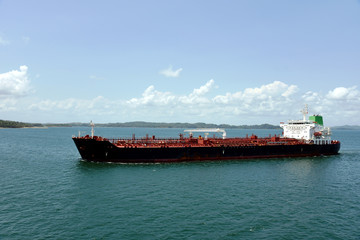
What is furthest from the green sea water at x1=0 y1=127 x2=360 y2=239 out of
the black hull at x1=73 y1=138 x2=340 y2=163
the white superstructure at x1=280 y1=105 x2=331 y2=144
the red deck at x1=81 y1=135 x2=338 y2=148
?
the white superstructure at x1=280 y1=105 x2=331 y2=144

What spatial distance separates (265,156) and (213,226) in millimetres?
38360

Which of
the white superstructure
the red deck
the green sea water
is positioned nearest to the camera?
the green sea water

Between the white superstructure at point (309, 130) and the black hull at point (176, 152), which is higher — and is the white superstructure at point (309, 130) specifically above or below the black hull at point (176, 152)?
above

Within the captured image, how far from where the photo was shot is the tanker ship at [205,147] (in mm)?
44156

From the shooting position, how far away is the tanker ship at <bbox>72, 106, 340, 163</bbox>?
4416cm

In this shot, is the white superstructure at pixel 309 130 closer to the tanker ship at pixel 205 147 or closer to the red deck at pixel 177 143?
the tanker ship at pixel 205 147

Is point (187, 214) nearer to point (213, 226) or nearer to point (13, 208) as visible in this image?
point (213, 226)

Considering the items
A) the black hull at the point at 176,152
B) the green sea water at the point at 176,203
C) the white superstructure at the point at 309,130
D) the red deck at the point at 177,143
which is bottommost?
the green sea water at the point at 176,203

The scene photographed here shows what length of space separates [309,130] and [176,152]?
3834 centimetres

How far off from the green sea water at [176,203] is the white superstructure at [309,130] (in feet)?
65.9

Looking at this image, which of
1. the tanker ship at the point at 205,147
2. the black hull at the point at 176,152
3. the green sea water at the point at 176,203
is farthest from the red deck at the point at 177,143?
the green sea water at the point at 176,203

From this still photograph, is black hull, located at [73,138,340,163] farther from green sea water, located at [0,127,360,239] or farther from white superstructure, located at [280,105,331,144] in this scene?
white superstructure, located at [280,105,331,144]

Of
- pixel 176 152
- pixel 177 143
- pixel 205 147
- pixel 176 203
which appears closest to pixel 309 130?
pixel 205 147

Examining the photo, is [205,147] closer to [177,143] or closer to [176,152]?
[176,152]
